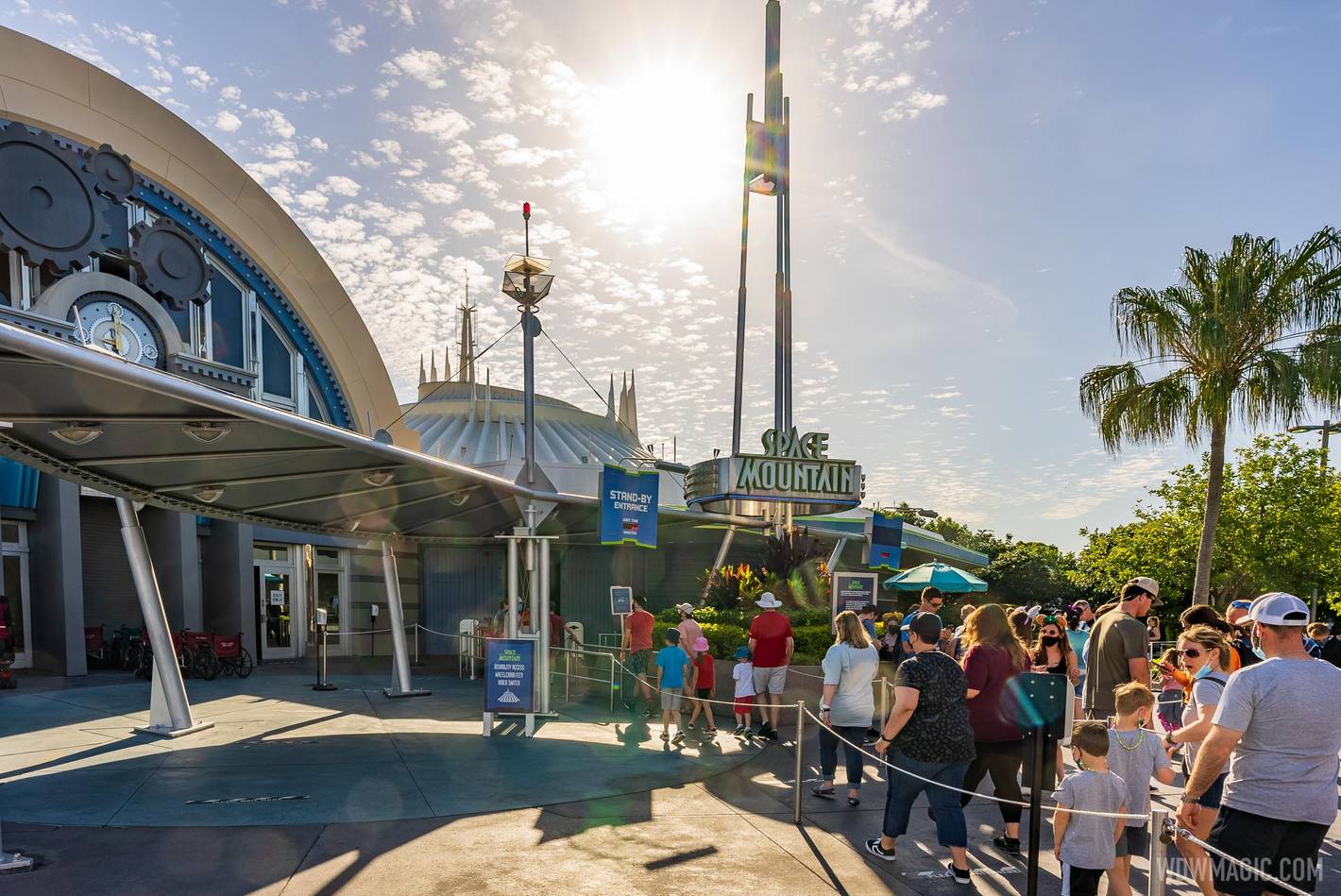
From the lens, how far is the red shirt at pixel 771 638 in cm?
1098

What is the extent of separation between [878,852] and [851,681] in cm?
165

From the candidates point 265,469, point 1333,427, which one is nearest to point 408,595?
point 265,469

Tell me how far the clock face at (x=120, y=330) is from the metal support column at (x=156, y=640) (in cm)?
487

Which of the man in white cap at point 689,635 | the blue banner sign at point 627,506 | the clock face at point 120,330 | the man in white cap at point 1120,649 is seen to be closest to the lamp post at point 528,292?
the blue banner sign at point 627,506

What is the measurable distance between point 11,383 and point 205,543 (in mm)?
15188

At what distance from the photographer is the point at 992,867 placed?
6.46 meters

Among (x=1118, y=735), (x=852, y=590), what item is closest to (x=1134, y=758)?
(x=1118, y=735)

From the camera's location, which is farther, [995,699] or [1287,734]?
[995,699]

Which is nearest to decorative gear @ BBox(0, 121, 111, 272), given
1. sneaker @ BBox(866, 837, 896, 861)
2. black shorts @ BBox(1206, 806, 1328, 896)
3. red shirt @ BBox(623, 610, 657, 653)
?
red shirt @ BBox(623, 610, 657, 653)

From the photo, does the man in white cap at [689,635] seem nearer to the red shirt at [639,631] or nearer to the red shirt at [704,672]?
the red shirt at [704,672]

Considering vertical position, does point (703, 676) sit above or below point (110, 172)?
below

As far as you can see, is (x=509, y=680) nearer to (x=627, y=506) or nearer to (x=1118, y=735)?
(x=627, y=506)

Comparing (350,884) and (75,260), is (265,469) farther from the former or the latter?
(75,260)

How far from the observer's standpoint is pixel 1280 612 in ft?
13.9
